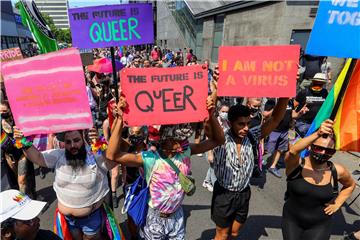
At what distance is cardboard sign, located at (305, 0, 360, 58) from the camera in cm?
219

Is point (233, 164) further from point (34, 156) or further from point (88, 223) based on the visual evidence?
point (34, 156)

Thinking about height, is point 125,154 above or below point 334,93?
below

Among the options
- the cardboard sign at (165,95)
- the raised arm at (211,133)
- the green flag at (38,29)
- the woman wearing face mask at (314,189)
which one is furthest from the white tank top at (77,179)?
the green flag at (38,29)

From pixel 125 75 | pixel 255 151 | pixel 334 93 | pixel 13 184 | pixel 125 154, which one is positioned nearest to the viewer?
pixel 125 75

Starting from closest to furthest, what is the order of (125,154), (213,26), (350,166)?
(125,154)
(350,166)
(213,26)

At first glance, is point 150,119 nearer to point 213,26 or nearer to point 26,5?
point 26,5

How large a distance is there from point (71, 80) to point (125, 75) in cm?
46

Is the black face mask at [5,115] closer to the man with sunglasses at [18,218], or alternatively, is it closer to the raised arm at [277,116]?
the man with sunglasses at [18,218]

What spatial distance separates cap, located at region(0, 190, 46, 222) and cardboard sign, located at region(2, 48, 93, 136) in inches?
21.3

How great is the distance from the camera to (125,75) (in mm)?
2131

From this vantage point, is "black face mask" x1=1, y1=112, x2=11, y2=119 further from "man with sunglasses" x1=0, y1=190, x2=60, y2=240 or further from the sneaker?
the sneaker

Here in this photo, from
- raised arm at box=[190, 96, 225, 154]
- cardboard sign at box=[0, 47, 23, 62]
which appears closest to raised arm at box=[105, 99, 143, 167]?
raised arm at box=[190, 96, 225, 154]

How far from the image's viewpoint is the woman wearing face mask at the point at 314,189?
248 cm

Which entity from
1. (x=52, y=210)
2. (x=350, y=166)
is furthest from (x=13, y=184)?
(x=350, y=166)
